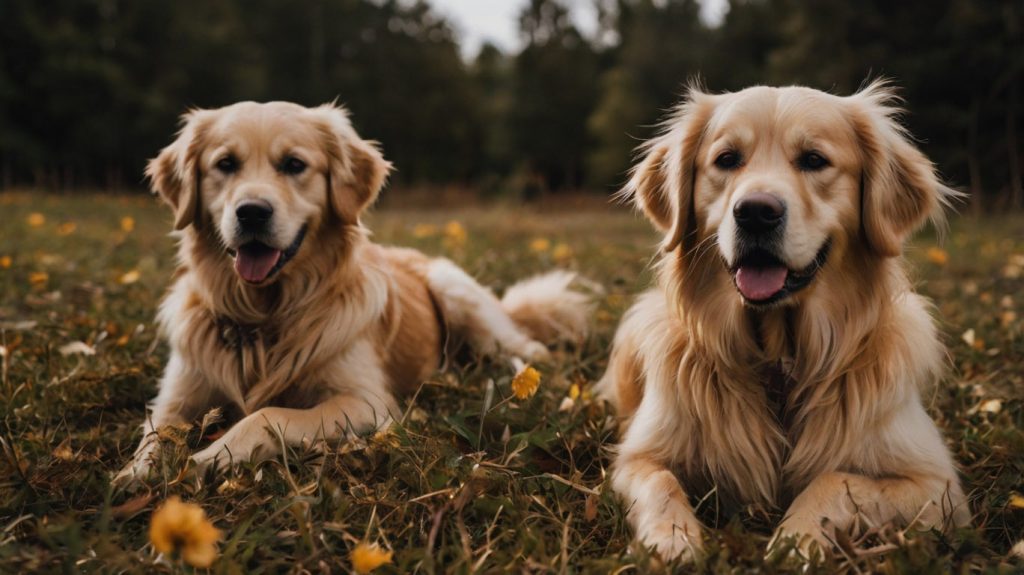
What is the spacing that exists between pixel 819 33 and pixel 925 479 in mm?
17858

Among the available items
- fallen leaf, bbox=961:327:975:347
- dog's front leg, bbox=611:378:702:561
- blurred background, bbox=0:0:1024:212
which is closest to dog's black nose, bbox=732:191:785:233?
dog's front leg, bbox=611:378:702:561

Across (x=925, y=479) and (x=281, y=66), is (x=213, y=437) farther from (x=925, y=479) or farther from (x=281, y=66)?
(x=281, y=66)

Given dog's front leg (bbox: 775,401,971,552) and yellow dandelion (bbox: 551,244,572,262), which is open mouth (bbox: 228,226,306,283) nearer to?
dog's front leg (bbox: 775,401,971,552)

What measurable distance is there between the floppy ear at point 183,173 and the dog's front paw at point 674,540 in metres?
2.14

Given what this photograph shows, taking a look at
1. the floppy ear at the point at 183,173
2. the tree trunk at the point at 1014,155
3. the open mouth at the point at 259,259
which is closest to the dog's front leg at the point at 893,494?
the open mouth at the point at 259,259

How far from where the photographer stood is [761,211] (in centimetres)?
204

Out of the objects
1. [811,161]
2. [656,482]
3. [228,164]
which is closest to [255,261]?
[228,164]

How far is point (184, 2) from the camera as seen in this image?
2344cm

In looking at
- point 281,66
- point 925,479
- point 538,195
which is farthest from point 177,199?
point 281,66

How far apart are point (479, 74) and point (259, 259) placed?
34.3 metres

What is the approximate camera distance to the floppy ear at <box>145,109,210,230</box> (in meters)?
2.95

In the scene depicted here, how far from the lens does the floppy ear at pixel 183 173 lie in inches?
116

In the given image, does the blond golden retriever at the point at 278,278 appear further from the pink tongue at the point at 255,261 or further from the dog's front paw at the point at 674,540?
the dog's front paw at the point at 674,540

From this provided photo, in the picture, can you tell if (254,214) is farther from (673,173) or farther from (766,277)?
(766,277)
